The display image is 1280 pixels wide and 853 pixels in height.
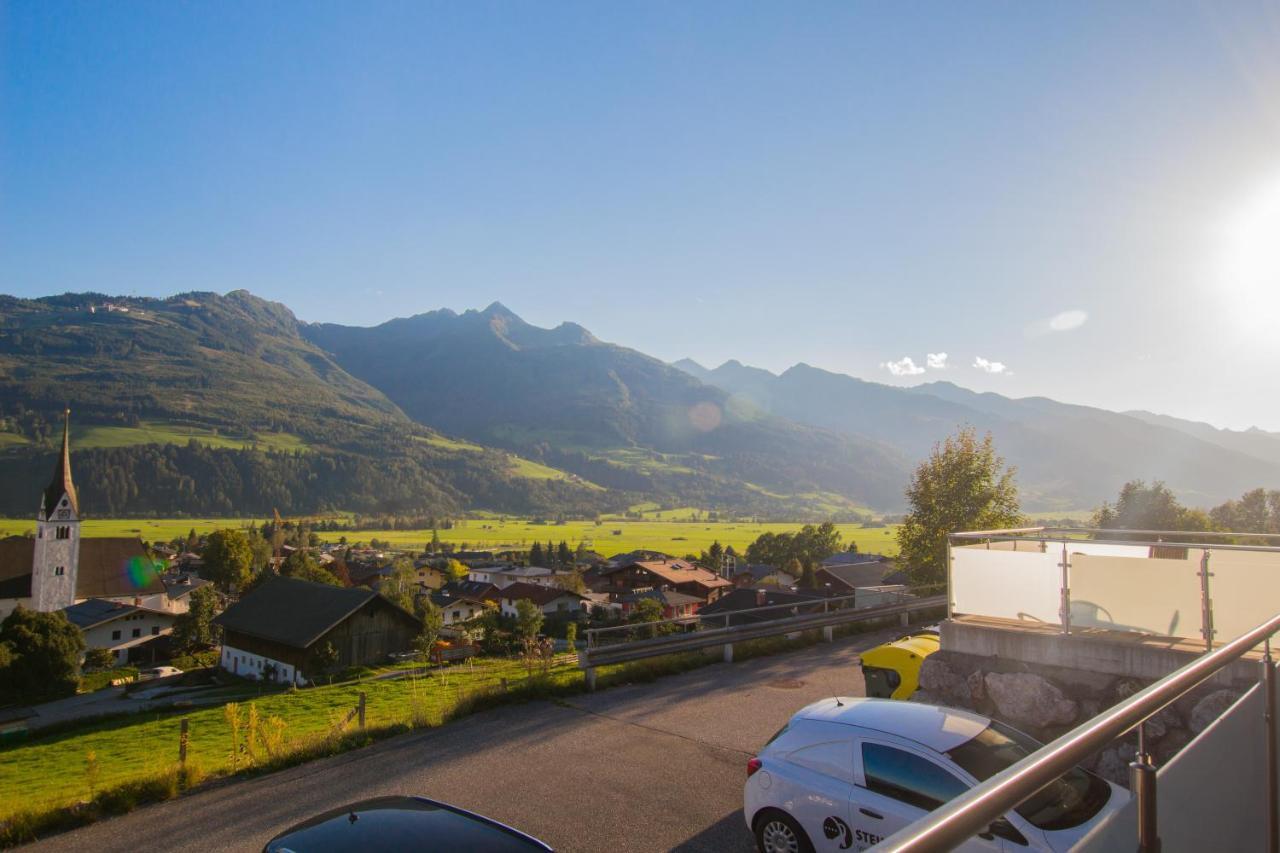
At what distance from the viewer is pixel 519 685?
12.1 m

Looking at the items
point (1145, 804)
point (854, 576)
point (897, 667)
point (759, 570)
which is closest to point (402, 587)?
point (854, 576)

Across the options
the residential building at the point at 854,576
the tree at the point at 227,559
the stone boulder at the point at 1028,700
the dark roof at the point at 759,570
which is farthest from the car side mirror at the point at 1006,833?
the dark roof at the point at 759,570

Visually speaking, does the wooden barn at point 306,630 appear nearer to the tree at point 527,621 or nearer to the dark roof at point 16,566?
the tree at point 527,621

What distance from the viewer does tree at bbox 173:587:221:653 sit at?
60.3m

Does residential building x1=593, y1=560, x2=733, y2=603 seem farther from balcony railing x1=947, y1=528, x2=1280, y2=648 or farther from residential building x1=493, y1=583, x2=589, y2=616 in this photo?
balcony railing x1=947, y1=528, x2=1280, y2=648

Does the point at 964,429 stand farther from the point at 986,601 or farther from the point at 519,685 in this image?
the point at 519,685

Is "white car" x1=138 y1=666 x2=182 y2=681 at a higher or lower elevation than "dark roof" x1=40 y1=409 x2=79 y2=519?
lower

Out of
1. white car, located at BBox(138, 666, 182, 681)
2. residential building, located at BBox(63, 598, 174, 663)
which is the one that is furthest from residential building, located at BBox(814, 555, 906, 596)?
residential building, located at BBox(63, 598, 174, 663)

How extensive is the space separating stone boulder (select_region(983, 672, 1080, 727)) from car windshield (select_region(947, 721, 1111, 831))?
9.20 feet

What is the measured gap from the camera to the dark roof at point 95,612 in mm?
59966

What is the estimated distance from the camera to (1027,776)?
1.43 meters

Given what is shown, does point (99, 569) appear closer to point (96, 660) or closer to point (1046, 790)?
point (96, 660)

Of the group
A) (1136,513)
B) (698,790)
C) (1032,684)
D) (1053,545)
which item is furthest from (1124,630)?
(1136,513)

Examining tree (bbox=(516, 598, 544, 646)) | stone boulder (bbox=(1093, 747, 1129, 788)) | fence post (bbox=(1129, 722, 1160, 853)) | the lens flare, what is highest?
fence post (bbox=(1129, 722, 1160, 853))
